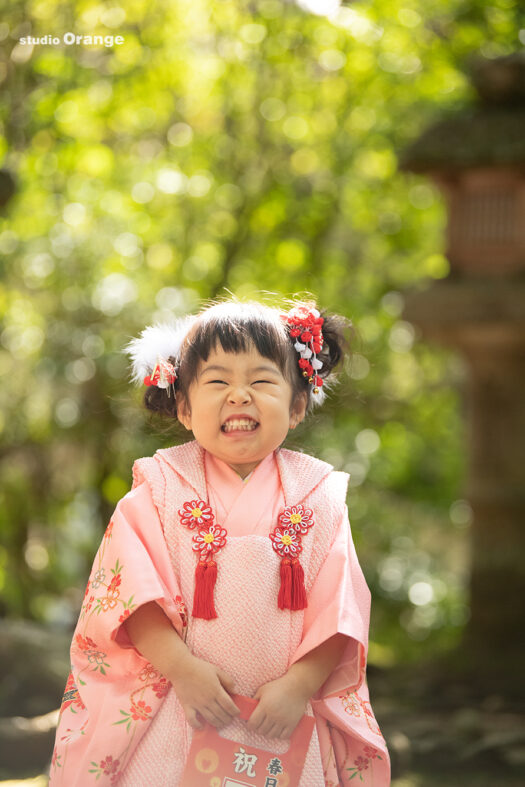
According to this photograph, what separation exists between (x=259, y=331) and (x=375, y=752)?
0.97m

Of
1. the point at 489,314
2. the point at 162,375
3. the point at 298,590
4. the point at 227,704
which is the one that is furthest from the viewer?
the point at 489,314

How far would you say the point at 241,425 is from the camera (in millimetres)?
1923

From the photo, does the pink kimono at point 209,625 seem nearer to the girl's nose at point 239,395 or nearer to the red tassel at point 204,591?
the red tassel at point 204,591

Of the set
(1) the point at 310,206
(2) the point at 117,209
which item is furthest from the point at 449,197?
(2) the point at 117,209

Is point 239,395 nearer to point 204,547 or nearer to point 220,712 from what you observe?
point 204,547

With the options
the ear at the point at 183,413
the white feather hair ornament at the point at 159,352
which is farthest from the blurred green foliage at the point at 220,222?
the ear at the point at 183,413

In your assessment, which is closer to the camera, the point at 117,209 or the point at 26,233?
the point at 26,233

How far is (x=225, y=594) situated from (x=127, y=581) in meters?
0.20

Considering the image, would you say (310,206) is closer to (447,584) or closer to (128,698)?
(447,584)

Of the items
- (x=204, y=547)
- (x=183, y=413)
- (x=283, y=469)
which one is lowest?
(x=204, y=547)

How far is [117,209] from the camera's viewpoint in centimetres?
839

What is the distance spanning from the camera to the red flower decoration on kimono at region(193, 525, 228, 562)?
1852 mm

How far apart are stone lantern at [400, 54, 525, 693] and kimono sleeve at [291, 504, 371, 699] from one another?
149 inches

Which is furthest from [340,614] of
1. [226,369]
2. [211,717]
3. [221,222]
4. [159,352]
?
[221,222]
